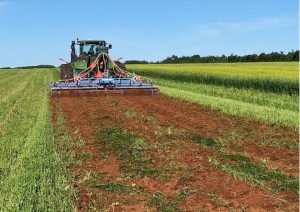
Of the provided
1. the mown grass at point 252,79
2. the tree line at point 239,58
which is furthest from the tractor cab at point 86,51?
the tree line at point 239,58

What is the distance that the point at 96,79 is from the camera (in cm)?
1947

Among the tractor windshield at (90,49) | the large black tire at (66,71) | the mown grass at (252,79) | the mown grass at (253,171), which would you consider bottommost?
the mown grass at (253,171)

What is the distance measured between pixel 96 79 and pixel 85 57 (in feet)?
8.81

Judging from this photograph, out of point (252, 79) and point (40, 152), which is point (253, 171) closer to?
point (40, 152)

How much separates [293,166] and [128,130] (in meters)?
4.15

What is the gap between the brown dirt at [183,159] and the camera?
5387mm

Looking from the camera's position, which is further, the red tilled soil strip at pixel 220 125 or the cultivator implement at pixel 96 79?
the cultivator implement at pixel 96 79

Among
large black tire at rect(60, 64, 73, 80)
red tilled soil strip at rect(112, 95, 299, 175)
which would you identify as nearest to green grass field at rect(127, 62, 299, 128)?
red tilled soil strip at rect(112, 95, 299, 175)

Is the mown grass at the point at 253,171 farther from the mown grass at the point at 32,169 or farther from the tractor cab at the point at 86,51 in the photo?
the tractor cab at the point at 86,51

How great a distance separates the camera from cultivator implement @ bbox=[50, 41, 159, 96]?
18.6 m

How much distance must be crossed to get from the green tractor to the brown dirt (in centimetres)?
722

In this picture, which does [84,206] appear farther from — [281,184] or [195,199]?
[281,184]

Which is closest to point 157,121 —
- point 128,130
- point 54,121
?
point 128,130

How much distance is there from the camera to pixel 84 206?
525 centimetres
